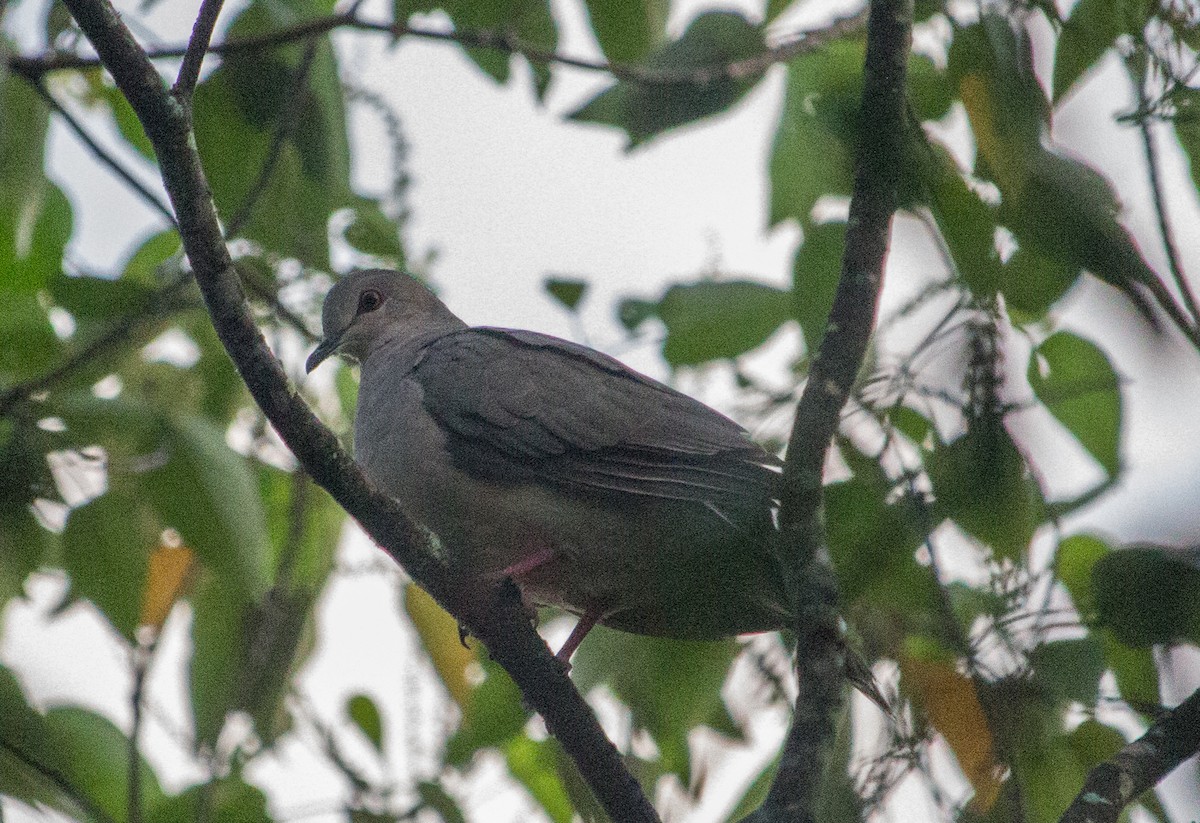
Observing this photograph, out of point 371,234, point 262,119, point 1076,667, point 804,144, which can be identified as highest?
point 262,119

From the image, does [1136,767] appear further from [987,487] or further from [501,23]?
[501,23]

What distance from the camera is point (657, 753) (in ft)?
12.2

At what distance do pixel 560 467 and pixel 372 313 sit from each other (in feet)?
5.73

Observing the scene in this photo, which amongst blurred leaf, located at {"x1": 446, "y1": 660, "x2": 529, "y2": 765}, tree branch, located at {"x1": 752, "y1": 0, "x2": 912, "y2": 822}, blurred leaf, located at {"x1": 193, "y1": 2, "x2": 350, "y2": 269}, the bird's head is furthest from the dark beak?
tree branch, located at {"x1": 752, "y1": 0, "x2": 912, "y2": 822}

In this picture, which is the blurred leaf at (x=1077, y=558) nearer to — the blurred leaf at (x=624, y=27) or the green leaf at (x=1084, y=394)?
the green leaf at (x=1084, y=394)

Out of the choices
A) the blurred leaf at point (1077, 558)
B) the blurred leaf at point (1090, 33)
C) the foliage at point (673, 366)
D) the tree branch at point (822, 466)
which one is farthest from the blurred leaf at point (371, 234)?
the blurred leaf at point (1090, 33)

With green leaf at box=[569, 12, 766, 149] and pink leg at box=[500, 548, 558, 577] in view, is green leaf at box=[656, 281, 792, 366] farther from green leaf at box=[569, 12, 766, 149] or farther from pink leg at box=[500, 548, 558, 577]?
pink leg at box=[500, 548, 558, 577]

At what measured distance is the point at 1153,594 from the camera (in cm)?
150

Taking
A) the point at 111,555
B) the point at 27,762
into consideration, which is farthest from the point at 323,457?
the point at 27,762

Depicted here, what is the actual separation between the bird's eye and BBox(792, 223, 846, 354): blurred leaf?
2.81 m

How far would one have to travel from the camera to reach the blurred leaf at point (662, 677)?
10.9 feet

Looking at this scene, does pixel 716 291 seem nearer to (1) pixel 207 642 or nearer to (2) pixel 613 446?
(2) pixel 613 446

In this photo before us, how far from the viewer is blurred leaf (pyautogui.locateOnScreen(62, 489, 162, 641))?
3.31m

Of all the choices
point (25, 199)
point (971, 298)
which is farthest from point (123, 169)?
point (971, 298)
